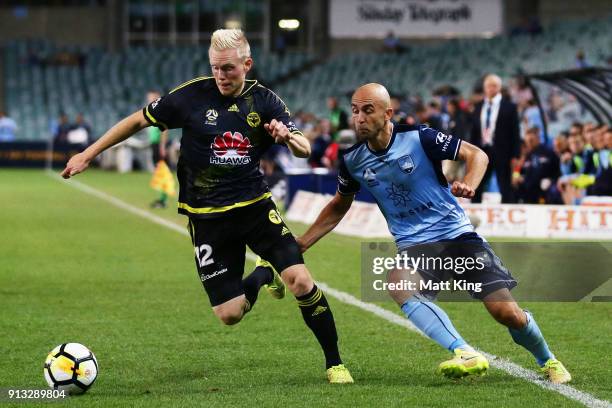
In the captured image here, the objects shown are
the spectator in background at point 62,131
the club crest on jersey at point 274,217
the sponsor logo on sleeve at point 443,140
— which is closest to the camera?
the sponsor logo on sleeve at point 443,140

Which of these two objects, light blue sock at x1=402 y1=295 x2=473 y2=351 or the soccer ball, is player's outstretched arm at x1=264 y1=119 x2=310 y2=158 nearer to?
light blue sock at x1=402 y1=295 x2=473 y2=351

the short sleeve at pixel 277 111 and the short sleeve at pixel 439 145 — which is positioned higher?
the short sleeve at pixel 277 111

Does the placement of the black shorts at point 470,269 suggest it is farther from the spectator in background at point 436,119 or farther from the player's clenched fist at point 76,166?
the spectator in background at point 436,119

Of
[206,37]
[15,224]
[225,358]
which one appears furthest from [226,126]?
[206,37]

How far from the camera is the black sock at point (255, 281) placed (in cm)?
759

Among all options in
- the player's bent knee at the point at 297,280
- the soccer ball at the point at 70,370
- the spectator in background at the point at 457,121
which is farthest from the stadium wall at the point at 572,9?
the soccer ball at the point at 70,370

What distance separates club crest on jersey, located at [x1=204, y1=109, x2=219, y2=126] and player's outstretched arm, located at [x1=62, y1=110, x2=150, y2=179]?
333 millimetres

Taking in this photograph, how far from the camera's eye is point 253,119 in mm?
7055

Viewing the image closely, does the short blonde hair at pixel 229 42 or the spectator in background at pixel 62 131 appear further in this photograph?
the spectator in background at pixel 62 131

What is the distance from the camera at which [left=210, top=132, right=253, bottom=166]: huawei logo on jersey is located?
23.1 ft

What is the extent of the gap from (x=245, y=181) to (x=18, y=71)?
43.6 m

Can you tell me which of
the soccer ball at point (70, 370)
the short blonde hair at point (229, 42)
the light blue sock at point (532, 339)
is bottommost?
the soccer ball at point (70, 370)

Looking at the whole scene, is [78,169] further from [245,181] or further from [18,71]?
[18,71]

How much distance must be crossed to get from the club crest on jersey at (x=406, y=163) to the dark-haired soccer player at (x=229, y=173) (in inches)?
23.6
